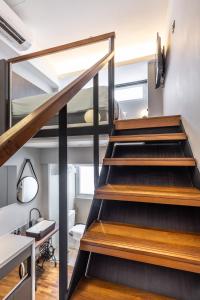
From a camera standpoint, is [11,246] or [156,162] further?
[11,246]

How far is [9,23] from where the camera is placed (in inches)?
97.4

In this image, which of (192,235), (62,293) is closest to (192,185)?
(192,235)

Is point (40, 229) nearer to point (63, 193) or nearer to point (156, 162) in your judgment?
point (156, 162)

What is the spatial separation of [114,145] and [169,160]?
556 millimetres

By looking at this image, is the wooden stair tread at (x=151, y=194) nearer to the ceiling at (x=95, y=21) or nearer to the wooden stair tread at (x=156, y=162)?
the wooden stair tread at (x=156, y=162)

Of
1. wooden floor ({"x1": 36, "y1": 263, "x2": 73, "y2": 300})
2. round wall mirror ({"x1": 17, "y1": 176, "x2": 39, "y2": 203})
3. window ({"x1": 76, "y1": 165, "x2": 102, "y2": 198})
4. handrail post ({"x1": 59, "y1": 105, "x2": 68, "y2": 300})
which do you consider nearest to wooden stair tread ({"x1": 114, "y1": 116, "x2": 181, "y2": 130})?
handrail post ({"x1": 59, "y1": 105, "x2": 68, "y2": 300})

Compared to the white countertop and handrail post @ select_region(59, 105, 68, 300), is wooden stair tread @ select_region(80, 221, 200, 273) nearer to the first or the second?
handrail post @ select_region(59, 105, 68, 300)

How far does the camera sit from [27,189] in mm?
3520

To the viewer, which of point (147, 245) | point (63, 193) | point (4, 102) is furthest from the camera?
point (4, 102)

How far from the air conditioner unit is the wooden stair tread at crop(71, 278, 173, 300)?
293 cm

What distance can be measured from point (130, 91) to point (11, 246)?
4005mm

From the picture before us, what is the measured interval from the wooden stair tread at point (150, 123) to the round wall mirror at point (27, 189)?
2.30 m

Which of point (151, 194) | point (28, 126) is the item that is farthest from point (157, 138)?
point (28, 126)

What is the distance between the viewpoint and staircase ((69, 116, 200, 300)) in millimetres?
796
